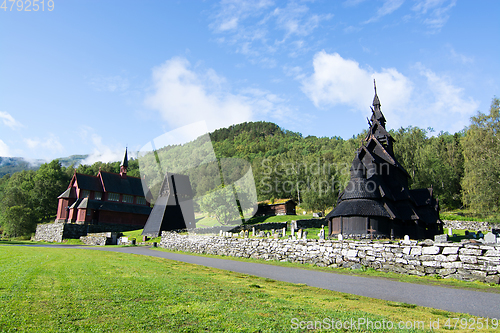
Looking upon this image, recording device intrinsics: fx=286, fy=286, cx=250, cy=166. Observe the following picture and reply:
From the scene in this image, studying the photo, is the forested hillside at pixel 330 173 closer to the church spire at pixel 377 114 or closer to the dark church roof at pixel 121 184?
the dark church roof at pixel 121 184

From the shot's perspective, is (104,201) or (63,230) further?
(104,201)

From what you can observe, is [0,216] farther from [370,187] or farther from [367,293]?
[367,293]

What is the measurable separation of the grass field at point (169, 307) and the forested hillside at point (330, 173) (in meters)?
23.3

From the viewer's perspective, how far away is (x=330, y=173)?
2697 inches

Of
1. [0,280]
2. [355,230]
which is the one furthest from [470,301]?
[355,230]

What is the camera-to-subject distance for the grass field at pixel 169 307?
5.33 m

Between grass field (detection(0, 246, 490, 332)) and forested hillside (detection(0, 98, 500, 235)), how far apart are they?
2327cm

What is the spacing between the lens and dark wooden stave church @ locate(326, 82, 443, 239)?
90.6 ft

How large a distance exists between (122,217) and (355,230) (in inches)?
2011

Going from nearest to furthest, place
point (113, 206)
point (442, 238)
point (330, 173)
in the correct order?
1. point (442, 238)
2. point (113, 206)
3. point (330, 173)

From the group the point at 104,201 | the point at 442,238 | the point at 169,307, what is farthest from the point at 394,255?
the point at 104,201

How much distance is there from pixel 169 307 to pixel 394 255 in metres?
12.4

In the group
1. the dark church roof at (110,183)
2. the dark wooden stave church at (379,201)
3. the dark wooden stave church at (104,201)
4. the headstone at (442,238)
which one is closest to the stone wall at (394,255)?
the headstone at (442,238)

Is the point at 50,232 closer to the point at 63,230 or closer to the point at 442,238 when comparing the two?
the point at 63,230
